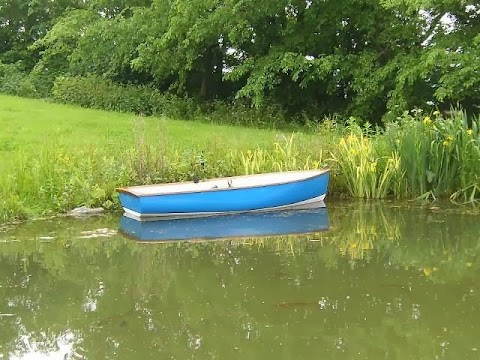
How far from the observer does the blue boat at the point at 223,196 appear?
900cm

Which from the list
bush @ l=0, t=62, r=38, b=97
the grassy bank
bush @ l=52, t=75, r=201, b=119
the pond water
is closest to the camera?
the pond water

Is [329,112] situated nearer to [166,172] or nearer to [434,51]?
[434,51]

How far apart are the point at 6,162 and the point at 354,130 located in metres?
5.85

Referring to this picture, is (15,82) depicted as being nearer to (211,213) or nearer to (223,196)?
(211,213)

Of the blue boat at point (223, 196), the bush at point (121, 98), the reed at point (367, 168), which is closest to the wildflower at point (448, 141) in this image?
the reed at point (367, 168)

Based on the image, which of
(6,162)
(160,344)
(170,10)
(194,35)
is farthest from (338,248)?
(170,10)

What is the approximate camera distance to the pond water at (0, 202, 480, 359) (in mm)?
4629

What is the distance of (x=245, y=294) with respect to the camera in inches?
228

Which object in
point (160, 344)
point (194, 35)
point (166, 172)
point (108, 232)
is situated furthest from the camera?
point (194, 35)

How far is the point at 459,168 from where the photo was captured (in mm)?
10219

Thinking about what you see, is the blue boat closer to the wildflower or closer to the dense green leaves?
the wildflower

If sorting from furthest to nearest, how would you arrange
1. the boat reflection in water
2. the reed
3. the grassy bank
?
the reed, the grassy bank, the boat reflection in water

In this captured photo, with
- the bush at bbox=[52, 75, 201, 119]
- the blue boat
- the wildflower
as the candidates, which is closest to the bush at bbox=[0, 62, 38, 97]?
the bush at bbox=[52, 75, 201, 119]

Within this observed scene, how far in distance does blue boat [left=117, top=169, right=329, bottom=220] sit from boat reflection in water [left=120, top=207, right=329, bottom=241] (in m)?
0.11
